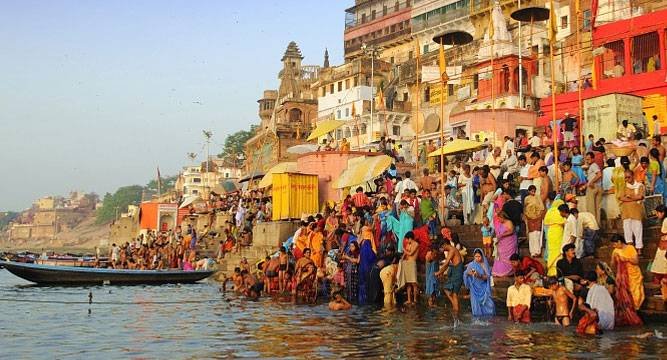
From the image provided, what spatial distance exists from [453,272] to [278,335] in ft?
11.4

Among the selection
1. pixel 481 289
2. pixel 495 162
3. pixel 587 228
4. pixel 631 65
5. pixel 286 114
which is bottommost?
pixel 481 289

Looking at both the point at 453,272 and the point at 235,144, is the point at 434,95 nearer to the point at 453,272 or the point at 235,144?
the point at 453,272

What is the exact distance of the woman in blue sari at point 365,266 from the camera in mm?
13820

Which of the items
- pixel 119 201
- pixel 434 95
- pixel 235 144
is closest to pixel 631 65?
pixel 434 95

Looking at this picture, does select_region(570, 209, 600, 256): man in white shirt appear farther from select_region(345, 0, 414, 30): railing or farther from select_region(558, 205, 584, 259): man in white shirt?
select_region(345, 0, 414, 30): railing

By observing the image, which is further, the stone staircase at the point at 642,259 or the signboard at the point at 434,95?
the signboard at the point at 434,95

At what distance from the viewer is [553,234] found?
11.1 metres

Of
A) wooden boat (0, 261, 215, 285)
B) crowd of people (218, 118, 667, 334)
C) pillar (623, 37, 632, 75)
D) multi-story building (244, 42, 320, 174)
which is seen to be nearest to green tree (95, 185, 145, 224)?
multi-story building (244, 42, 320, 174)

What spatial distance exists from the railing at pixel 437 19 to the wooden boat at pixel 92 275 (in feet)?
103

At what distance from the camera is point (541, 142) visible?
19.2 metres

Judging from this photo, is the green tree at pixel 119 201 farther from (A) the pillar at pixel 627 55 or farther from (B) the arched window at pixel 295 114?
(A) the pillar at pixel 627 55

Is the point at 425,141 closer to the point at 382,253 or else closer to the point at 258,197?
the point at 258,197

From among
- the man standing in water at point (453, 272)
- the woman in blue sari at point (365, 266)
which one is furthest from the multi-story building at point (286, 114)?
the man standing in water at point (453, 272)

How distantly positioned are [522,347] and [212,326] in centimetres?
515
